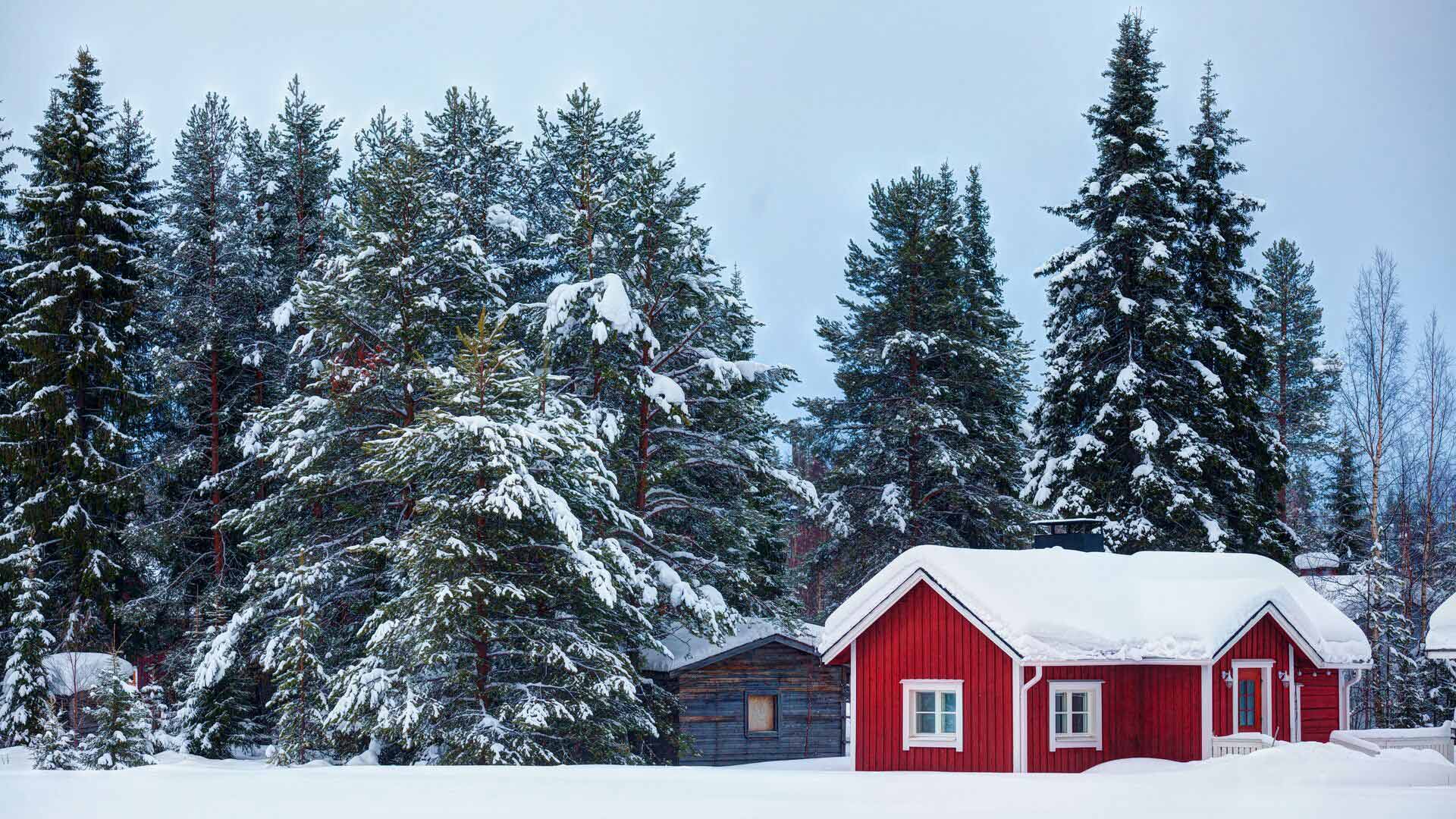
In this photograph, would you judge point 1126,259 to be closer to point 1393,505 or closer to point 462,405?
point 1393,505

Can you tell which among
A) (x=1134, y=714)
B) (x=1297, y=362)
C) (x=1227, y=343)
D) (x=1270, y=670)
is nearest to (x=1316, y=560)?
(x=1297, y=362)

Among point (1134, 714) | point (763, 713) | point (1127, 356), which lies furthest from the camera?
point (1127, 356)

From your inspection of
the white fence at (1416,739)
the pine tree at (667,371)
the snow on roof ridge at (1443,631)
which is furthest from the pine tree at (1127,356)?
the white fence at (1416,739)

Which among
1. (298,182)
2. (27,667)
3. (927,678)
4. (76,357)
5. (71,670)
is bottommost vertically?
(71,670)

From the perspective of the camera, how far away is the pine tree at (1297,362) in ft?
140

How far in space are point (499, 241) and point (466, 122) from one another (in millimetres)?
4631

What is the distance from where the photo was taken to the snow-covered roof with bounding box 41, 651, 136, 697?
105 ft

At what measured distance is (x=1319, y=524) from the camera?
55469 millimetres

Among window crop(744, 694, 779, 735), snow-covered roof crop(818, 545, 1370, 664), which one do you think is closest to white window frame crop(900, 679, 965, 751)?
snow-covered roof crop(818, 545, 1370, 664)

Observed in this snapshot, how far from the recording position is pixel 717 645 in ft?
101

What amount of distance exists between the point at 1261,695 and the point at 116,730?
20.9 m

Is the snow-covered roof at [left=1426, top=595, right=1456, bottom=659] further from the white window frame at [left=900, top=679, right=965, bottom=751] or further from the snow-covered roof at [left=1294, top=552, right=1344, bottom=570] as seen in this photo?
the snow-covered roof at [left=1294, top=552, right=1344, bottom=570]

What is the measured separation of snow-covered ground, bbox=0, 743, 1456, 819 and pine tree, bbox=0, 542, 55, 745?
16.2 m

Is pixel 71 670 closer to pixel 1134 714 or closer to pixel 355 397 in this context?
pixel 355 397
